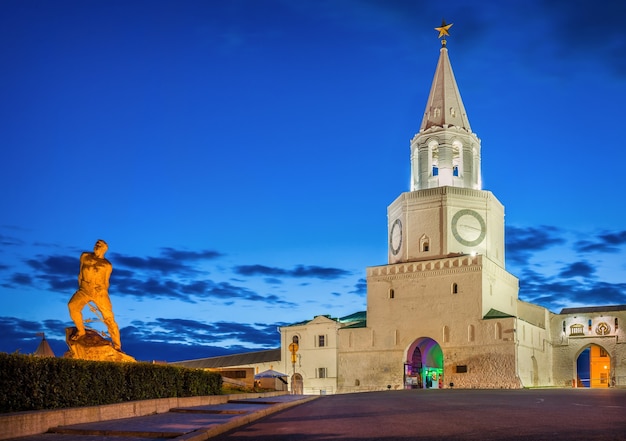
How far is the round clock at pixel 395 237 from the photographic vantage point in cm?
5472

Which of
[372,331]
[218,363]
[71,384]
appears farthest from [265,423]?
[218,363]

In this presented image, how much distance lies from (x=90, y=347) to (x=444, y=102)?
42.8 metres

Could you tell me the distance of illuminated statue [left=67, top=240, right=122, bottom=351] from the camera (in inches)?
698

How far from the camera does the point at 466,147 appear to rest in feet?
176

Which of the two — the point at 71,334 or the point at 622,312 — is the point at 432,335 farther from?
the point at 71,334

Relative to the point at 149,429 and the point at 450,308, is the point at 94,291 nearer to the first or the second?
the point at 149,429

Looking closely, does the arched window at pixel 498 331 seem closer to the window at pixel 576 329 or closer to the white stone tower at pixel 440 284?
the white stone tower at pixel 440 284

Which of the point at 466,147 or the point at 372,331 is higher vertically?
the point at 466,147

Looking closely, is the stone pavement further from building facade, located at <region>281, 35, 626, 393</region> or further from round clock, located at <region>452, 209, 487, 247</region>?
round clock, located at <region>452, 209, 487, 247</region>

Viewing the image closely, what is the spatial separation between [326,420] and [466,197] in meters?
38.9

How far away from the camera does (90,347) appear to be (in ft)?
→ 58.1

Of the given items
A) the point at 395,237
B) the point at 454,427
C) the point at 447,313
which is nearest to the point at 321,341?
the point at 395,237

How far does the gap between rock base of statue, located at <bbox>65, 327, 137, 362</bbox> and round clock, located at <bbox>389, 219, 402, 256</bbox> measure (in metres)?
38.2

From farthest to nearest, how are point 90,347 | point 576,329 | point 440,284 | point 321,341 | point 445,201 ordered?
point 321,341 < point 576,329 < point 445,201 < point 440,284 < point 90,347
